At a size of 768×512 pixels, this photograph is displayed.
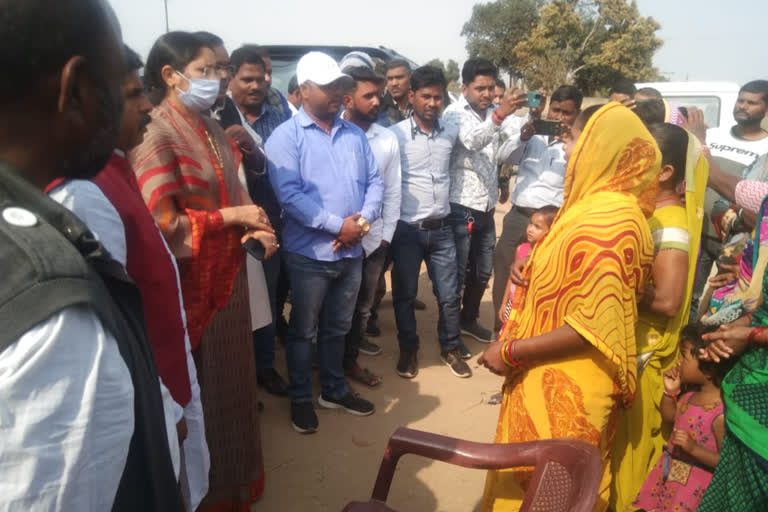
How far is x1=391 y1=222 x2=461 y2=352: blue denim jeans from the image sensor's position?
11.8 ft

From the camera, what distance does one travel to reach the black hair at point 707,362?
1.87 meters

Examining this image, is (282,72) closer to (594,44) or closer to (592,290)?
(592,290)

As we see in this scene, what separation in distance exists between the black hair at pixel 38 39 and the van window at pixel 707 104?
6.99 m

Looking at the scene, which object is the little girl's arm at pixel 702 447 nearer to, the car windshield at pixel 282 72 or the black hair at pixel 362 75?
the black hair at pixel 362 75

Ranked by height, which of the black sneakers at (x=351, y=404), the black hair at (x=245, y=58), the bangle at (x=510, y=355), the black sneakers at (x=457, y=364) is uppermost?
the black hair at (x=245, y=58)

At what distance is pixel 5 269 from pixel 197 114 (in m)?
1.66

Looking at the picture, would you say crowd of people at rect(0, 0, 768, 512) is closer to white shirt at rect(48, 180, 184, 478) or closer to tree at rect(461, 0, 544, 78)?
white shirt at rect(48, 180, 184, 478)

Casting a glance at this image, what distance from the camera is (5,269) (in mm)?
543

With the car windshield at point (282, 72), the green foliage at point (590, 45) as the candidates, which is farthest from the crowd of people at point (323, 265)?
the green foliage at point (590, 45)

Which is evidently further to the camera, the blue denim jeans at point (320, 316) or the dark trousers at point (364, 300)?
the dark trousers at point (364, 300)

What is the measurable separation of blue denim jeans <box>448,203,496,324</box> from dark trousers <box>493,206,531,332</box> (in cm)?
10

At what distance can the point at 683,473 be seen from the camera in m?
1.95

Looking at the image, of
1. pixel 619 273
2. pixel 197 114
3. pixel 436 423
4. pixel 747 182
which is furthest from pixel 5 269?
pixel 436 423

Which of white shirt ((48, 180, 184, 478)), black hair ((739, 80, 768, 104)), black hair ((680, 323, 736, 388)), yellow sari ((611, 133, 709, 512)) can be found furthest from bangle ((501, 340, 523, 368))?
black hair ((739, 80, 768, 104))
